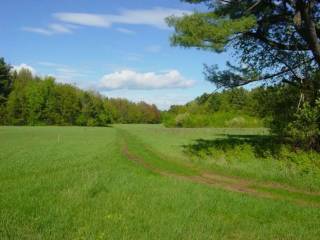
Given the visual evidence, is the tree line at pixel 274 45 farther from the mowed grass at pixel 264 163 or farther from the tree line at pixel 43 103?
the tree line at pixel 43 103

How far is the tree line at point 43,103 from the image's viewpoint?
108 m

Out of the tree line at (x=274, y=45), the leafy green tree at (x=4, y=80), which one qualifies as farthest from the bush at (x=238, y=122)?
the tree line at (x=274, y=45)

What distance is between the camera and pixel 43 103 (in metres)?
111

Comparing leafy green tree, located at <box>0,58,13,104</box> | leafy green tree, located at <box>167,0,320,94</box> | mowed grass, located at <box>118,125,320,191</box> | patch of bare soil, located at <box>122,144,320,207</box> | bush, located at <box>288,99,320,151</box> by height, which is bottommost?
patch of bare soil, located at <box>122,144,320,207</box>

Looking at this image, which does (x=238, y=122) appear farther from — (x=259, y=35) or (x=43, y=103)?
(x=259, y=35)

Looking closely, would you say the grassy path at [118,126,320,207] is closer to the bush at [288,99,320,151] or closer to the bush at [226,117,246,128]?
the bush at [288,99,320,151]

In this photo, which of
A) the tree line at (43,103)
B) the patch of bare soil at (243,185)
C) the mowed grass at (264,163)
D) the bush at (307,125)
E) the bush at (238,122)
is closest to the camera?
the patch of bare soil at (243,185)

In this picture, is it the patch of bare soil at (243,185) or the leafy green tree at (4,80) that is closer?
the patch of bare soil at (243,185)

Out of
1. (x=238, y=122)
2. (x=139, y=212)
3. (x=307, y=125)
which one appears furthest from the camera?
(x=238, y=122)

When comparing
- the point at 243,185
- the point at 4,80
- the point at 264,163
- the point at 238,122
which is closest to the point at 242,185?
the point at 243,185

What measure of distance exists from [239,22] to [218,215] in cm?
1172

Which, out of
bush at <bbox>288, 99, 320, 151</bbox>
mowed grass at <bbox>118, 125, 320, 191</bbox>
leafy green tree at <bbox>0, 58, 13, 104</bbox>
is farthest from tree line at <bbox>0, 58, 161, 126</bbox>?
bush at <bbox>288, 99, 320, 151</bbox>

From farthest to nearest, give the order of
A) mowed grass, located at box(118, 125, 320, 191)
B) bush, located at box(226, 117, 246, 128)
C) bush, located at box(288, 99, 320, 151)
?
1. bush, located at box(226, 117, 246, 128)
2. bush, located at box(288, 99, 320, 151)
3. mowed grass, located at box(118, 125, 320, 191)

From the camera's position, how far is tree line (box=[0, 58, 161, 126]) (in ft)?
354
